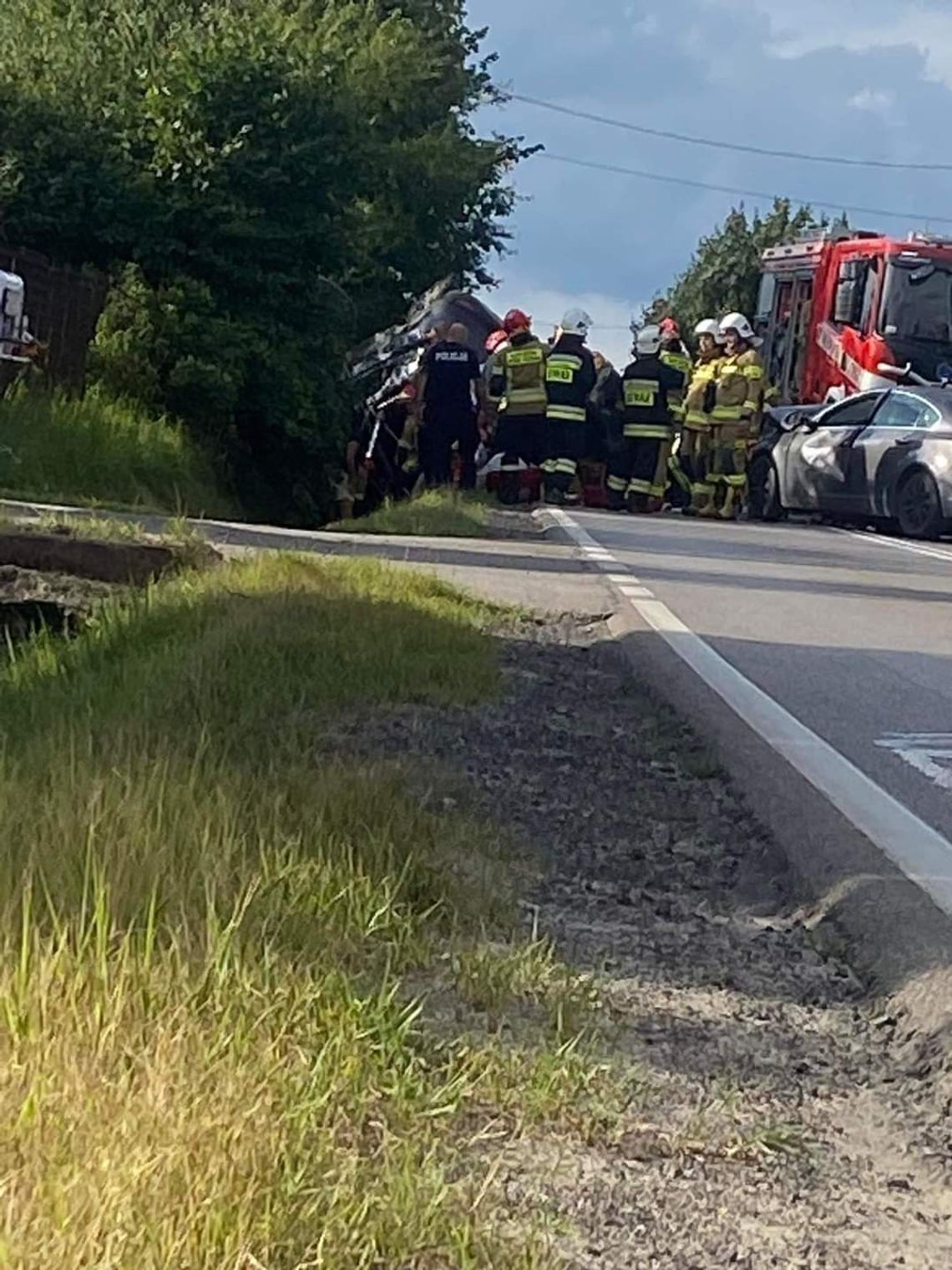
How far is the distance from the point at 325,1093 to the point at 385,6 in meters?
37.7

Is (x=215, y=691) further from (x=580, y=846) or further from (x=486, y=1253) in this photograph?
(x=486, y=1253)

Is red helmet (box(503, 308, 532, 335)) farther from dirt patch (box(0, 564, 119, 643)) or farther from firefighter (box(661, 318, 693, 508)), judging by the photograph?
dirt patch (box(0, 564, 119, 643))

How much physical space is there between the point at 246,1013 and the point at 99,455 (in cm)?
1628

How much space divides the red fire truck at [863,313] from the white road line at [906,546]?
16.9ft

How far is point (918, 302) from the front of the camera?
25.6 metres

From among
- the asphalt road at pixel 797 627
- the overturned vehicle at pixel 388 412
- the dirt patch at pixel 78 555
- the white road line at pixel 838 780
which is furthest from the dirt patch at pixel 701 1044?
the overturned vehicle at pixel 388 412

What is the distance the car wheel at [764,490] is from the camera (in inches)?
903

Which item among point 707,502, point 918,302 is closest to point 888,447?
point 707,502

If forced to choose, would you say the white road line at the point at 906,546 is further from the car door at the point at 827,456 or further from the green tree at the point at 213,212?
the green tree at the point at 213,212

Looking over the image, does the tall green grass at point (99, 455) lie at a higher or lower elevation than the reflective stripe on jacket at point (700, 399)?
lower

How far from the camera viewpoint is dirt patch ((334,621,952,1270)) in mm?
2949

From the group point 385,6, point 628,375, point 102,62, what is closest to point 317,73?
point 102,62

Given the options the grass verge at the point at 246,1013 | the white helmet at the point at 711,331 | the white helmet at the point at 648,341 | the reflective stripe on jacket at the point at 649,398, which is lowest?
the grass verge at the point at 246,1013

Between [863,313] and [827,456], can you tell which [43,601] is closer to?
[827,456]
